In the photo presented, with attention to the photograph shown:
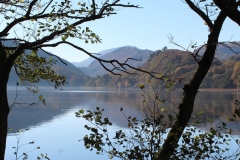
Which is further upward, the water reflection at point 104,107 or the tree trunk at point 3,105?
the tree trunk at point 3,105

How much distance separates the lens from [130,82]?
105312 mm

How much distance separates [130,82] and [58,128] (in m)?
88.6

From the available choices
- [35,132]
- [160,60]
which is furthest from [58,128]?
[160,60]

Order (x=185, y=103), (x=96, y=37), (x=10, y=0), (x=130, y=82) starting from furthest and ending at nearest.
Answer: (x=130, y=82) < (x=10, y=0) < (x=96, y=37) < (x=185, y=103)

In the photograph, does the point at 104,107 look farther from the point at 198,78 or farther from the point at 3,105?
the point at 198,78

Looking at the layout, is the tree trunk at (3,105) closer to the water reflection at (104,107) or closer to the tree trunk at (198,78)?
the tree trunk at (198,78)

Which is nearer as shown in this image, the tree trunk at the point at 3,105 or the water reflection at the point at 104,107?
the tree trunk at the point at 3,105

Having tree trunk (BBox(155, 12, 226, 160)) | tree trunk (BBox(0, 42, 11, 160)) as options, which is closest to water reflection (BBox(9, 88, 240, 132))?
tree trunk (BBox(155, 12, 226, 160))

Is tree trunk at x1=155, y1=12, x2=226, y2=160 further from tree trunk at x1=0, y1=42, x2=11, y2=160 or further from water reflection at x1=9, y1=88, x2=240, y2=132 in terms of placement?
water reflection at x1=9, y1=88, x2=240, y2=132

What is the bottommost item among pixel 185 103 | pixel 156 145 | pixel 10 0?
pixel 156 145

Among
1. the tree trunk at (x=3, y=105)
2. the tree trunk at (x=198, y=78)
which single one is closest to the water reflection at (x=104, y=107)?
the tree trunk at (x=198, y=78)

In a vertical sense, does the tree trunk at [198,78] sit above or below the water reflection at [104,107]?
above

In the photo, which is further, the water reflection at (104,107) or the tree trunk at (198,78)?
the water reflection at (104,107)

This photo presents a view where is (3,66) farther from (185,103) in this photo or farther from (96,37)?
(185,103)
